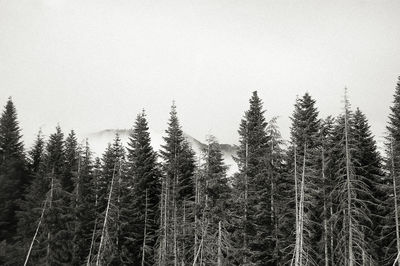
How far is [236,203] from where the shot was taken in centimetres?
3288

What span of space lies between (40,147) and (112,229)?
35.3 meters

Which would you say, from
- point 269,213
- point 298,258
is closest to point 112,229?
point 269,213

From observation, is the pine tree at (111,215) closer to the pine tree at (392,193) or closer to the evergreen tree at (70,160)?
the evergreen tree at (70,160)

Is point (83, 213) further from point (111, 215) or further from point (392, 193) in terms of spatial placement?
point (392, 193)

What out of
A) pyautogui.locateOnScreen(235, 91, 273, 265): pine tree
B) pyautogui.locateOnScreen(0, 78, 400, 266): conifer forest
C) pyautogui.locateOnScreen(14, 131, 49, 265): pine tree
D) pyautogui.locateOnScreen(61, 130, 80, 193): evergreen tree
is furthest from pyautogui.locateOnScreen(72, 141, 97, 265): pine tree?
pyautogui.locateOnScreen(235, 91, 273, 265): pine tree

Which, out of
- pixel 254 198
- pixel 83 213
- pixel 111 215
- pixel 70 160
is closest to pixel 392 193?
pixel 254 198

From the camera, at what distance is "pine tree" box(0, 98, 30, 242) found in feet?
164

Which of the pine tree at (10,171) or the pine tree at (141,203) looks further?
the pine tree at (10,171)

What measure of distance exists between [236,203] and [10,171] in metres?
35.6

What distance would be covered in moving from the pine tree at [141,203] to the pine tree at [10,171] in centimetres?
1297

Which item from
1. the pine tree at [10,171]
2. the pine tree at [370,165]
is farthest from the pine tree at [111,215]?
the pine tree at [370,165]

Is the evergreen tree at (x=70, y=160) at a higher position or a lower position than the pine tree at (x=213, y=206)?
higher

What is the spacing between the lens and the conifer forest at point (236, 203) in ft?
95.7

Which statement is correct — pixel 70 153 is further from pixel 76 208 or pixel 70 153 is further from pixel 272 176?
pixel 272 176
